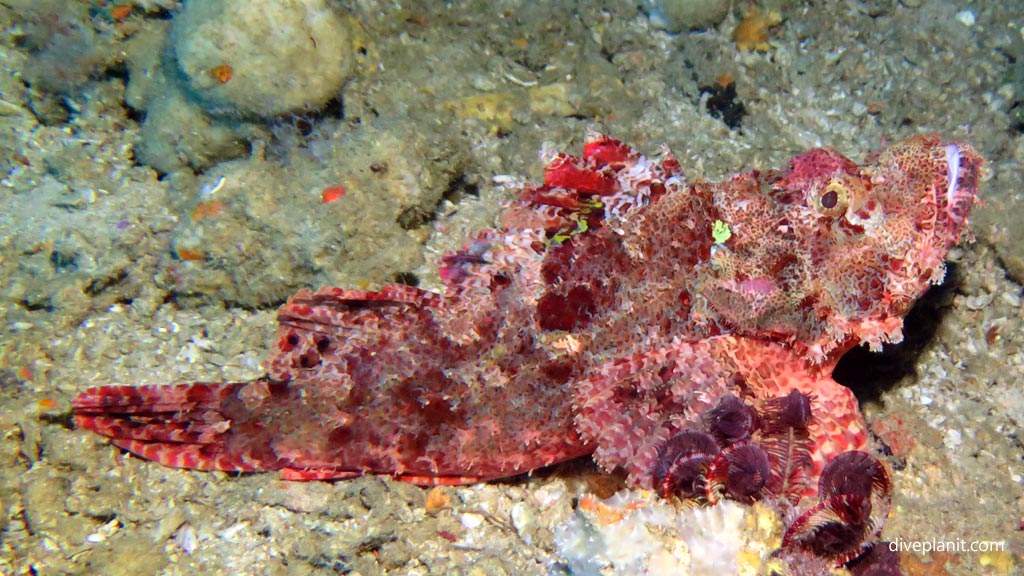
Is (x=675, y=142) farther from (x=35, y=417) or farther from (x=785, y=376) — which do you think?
(x=35, y=417)

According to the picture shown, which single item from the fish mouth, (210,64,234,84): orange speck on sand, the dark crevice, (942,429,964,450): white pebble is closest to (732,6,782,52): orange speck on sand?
the dark crevice

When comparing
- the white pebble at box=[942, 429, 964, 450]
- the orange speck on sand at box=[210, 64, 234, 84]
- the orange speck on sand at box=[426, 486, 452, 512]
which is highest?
the orange speck on sand at box=[210, 64, 234, 84]

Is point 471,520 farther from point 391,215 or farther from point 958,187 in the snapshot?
point 958,187

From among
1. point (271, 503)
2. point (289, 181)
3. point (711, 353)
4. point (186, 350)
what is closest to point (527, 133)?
point (289, 181)

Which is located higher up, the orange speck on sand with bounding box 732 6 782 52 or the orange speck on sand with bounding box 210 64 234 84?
the orange speck on sand with bounding box 732 6 782 52

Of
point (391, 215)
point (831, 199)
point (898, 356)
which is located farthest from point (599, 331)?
point (898, 356)

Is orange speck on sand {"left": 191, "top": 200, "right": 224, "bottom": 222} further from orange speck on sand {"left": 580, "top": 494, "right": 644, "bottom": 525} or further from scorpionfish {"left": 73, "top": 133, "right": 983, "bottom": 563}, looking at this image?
orange speck on sand {"left": 580, "top": 494, "right": 644, "bottom": 525}
